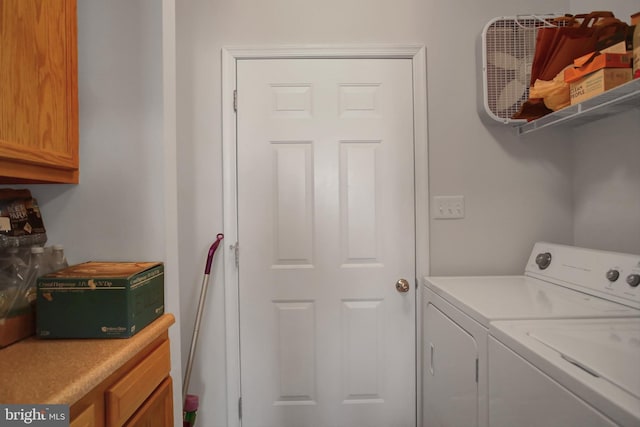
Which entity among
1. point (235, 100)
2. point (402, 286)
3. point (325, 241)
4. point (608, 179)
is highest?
point (235, 100)

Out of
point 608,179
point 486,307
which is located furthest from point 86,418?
point 608,179

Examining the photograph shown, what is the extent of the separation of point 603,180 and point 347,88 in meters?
1.32

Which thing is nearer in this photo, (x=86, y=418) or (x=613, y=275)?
(x=86, y=418)

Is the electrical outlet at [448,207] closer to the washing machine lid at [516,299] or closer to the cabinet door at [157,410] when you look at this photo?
the washing machine lid at [516,299]

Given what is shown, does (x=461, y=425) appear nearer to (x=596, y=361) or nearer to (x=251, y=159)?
(x=596, y=361)

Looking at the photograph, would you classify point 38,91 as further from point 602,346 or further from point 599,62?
point 599,62

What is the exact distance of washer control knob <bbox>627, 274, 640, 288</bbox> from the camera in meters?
1.01

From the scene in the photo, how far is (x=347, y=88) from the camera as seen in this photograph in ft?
5.12

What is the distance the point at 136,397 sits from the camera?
2.64 ft

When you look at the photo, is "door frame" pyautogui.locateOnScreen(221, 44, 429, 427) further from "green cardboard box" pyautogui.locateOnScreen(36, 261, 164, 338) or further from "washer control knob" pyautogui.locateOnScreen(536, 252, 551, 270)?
"green cardboard box" pyautogui.locateOnScreen(36, 261, 164, 338)

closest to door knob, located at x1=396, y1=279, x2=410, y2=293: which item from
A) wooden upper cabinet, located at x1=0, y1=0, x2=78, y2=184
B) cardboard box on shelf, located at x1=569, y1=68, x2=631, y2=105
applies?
cardboard box on shelf, located at x1=569, y1=68, x2=631, y2=105

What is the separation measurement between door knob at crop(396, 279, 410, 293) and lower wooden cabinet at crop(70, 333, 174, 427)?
108cm

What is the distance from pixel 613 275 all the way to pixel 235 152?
1673 millimetres

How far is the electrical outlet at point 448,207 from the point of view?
1577mm
